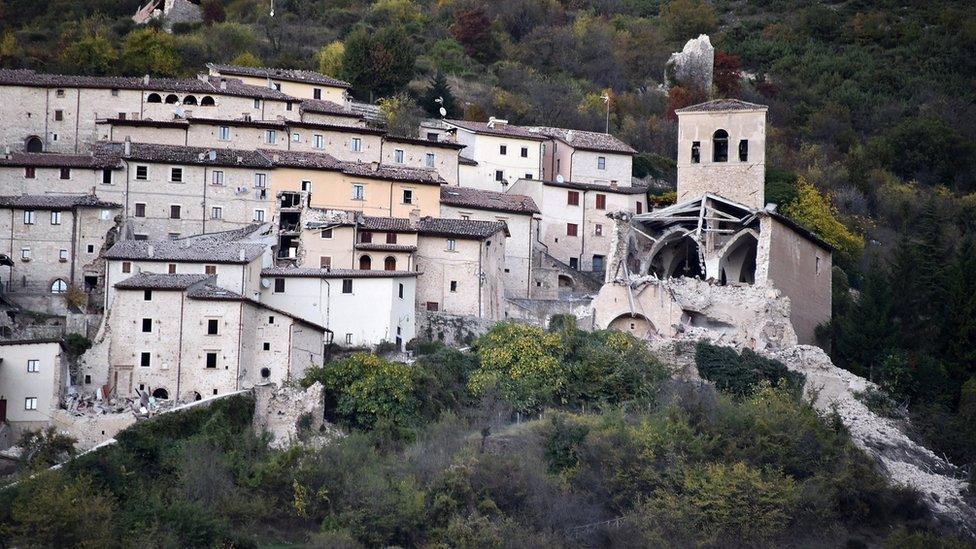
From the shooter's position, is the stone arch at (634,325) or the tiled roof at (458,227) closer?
the stone arch at (634,325)

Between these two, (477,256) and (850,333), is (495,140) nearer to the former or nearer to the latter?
(477,256)

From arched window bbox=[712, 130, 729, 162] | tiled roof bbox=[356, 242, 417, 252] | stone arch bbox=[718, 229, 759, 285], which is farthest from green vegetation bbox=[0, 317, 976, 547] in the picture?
arched window bbox=[712, 130, 729, 162]

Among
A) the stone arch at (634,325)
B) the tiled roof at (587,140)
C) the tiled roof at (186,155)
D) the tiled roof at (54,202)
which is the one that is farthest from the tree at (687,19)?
the tiled roof at (54,202)

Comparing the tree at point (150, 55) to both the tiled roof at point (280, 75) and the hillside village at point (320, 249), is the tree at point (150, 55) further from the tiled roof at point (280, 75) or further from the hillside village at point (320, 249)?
the hillside village at point (320, 249)

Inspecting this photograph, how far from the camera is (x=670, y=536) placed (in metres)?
54.4

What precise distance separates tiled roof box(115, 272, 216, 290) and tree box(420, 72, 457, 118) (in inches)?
1158

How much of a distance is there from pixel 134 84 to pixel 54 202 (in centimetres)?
1018

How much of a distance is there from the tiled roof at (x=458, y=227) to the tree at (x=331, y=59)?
23.7 metres

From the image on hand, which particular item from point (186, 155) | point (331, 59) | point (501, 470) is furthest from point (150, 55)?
point (501, 470)

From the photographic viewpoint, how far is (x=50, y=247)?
6444 cm

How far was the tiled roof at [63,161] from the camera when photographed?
6700cm

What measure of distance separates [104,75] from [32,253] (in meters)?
19.2

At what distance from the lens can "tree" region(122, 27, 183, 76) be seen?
83.1m

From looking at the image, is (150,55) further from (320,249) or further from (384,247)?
(384,247)
